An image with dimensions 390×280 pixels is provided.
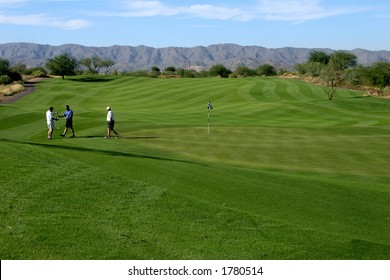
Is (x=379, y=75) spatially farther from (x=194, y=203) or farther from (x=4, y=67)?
(x=194, y=203)

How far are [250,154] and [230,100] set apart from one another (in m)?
47.6

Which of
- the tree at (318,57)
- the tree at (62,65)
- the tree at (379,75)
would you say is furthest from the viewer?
the tree at (318,57)

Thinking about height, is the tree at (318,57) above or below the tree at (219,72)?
above

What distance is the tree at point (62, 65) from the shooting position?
105 meters

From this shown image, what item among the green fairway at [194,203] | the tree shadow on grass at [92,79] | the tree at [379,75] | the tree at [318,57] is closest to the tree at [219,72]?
the tree at [318,57]

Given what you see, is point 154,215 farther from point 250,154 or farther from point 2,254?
point 250,154

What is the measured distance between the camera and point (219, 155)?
23328 millimetres

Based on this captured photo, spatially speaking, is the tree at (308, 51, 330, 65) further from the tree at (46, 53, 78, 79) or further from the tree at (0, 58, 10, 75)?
the tree at (0, 58, 10, 75)

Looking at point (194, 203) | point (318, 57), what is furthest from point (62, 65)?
point (194, 203)

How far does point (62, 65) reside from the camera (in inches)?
4178

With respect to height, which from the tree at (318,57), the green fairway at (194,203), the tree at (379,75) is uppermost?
the tree at (318,57)

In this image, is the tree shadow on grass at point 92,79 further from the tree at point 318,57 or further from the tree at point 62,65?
the tree at point 318,57

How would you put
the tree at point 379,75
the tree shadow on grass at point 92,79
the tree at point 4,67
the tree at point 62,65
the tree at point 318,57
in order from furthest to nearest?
the tree at point 318,57, the tree at point 62,65, the tree shadow on grass at point 92,79, the tree at point 379,75, the tree at point 4,67

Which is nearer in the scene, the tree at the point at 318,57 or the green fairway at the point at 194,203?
the green fairway at the point at 194,203
